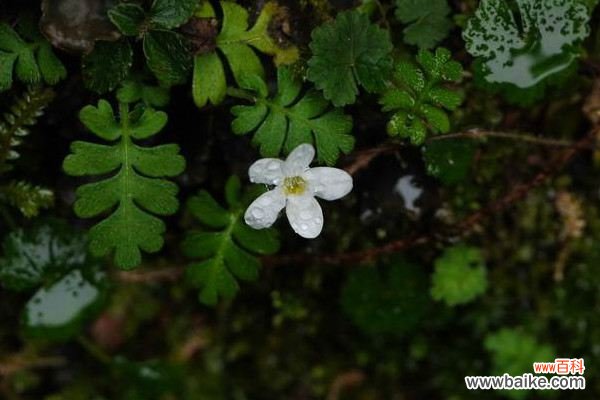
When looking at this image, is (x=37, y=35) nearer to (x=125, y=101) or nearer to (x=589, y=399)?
(x=125, y=101)

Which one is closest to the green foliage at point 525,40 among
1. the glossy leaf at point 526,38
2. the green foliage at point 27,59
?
the glossy leaf at point 526,38

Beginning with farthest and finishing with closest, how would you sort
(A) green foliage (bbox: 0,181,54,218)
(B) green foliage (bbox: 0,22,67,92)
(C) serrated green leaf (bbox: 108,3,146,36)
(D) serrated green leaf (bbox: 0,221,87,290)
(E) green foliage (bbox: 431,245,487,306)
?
(E) green foliage (bbox: 431,245,487,306) → (D) serrated green leaf (bbox: 0,221,87,290) → (A) green foliage (bbox: 0,181,54,218) → (B) green foliage (bbox: 0,22,67,92) → (C) serrated green leaf (bbox: 108,3,146,36)

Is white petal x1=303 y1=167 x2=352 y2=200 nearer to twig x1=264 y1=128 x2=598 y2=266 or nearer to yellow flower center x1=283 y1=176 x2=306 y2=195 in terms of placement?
yellow flower center x1=283 y1=176 x2=306 y2=195

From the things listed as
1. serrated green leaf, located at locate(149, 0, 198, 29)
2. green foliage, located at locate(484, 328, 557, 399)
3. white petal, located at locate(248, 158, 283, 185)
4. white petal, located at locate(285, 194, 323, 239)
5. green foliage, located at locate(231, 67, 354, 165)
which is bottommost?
green foliage, located at locate(484, 328, 557, 399)

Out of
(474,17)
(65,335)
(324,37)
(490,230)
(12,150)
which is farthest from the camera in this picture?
(490,230)

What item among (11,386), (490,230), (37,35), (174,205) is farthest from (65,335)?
(490,230)

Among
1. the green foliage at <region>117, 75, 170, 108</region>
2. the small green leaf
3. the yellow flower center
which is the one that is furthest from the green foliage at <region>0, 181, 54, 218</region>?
the yellow flower center
